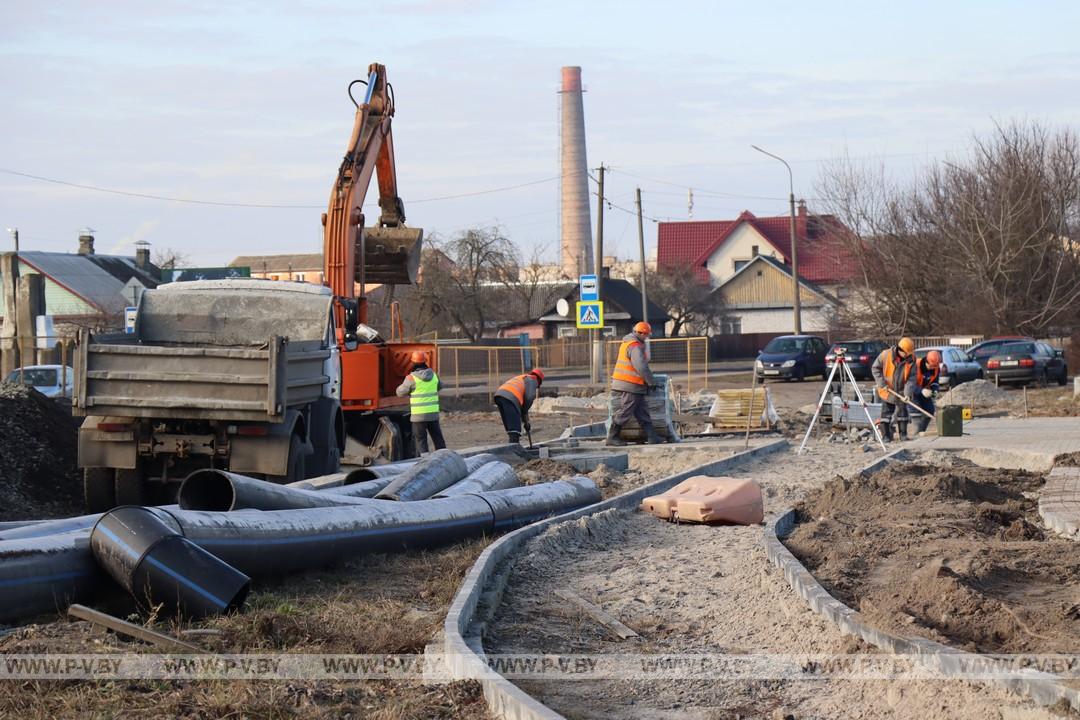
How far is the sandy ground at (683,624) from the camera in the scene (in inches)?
220

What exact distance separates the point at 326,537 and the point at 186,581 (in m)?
1.82

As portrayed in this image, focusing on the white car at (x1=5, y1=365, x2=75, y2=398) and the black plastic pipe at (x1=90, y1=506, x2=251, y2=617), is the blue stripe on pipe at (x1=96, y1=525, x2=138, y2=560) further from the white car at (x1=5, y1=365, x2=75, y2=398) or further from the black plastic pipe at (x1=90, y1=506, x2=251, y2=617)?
the white car at (x1=5, y1=365, x2=75, y2=398)

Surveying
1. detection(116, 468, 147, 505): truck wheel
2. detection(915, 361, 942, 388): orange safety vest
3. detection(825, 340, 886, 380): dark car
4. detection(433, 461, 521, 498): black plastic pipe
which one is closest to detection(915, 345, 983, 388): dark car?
detection(825, 340, 886, 380): dark car

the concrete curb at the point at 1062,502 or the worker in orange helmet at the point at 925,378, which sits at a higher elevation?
the worker in orange helmet at the point at 925,378

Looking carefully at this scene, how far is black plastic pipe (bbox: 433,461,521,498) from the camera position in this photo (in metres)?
11.6

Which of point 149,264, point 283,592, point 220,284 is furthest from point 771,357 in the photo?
point 149,264

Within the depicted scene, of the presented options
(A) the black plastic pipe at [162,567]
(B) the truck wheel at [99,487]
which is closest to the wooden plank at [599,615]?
(A) the black plastic pipe at [162,567]

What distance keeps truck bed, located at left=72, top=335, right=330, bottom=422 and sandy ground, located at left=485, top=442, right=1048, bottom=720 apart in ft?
11.3

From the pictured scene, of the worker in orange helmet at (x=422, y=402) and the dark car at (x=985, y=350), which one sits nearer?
the worker in orange helmet at (x=422, y=402)

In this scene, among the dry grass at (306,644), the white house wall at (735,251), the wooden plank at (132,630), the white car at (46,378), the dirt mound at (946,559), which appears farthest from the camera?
the white house wall at (735,251)

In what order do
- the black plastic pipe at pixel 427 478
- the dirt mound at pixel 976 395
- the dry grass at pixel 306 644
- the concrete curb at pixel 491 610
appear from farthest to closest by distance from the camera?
the dirt mound at pixel 976 395 < the black plastic pipe at pixel 427 478 < the dry grass at pixel 306 644 < the concrete curb at pixel 491 610

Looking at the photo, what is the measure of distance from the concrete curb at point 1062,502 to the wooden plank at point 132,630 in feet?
22.1

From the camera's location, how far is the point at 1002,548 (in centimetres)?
899

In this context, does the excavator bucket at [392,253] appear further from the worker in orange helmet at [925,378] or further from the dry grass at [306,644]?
the dry grass at [306,644]
